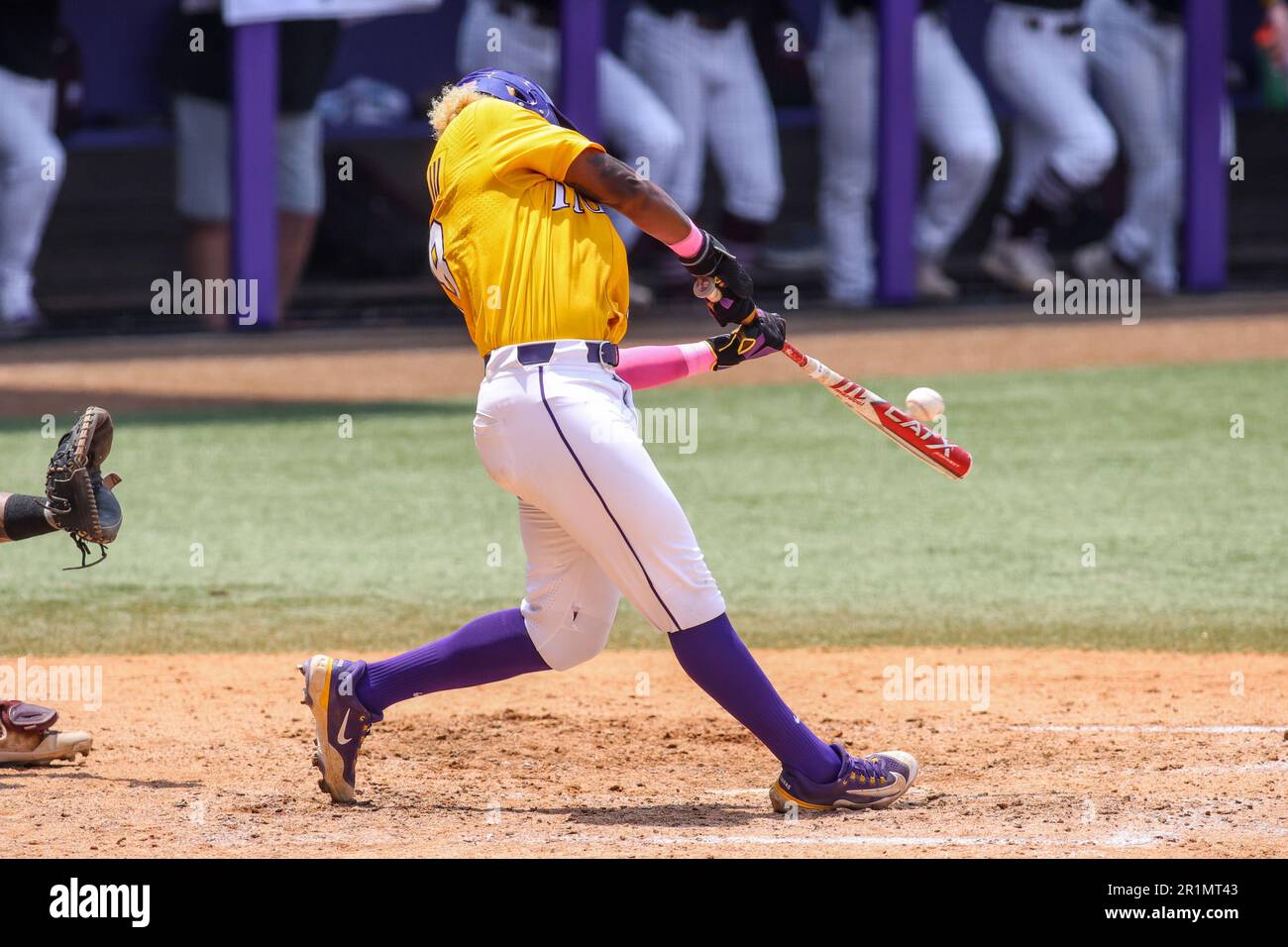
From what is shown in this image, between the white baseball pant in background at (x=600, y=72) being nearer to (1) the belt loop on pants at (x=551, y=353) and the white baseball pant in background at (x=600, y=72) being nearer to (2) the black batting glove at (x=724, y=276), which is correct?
(2) the black batting glove at (x=724, y=276)

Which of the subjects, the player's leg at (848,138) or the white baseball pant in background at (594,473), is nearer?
the white baseball pant in background at (594,473)

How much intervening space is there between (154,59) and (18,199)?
106 inches

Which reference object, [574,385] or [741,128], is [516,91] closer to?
[574,385]

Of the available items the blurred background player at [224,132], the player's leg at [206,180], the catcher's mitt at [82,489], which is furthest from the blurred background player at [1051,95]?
the catcher's mitt at [82,489]

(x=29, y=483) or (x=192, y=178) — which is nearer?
(x=29, y=483)

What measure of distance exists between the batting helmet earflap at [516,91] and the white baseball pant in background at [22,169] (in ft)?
26.7

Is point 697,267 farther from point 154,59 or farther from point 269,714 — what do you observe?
point 154,59

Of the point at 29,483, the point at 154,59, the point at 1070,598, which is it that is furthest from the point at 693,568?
the point at 154,59

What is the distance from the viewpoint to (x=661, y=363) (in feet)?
13.8

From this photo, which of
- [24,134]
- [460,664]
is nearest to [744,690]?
[460,664]

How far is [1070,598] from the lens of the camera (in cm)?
647

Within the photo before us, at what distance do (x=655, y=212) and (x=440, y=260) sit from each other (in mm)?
441

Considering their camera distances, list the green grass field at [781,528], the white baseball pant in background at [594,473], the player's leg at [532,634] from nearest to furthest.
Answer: the white baseball pant in background at [594,473] < the player's leg at [532,634] < the green grass field at [781,528]

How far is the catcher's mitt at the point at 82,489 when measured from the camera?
4238 millimetres
